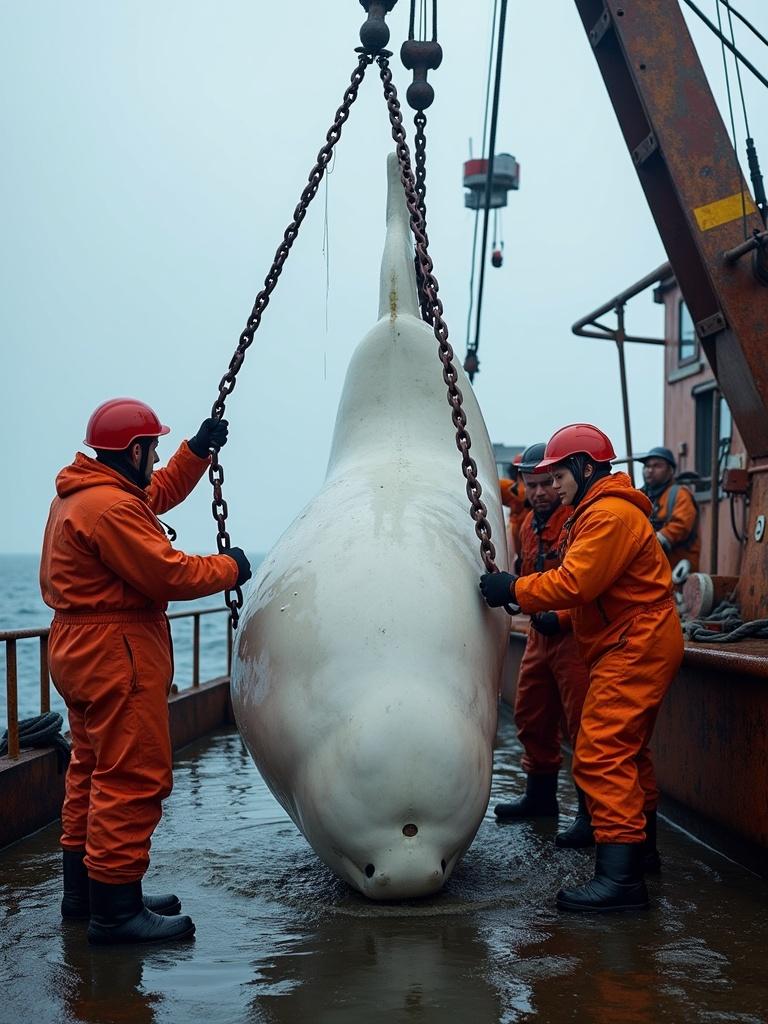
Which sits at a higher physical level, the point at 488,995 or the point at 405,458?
the point at 405,458

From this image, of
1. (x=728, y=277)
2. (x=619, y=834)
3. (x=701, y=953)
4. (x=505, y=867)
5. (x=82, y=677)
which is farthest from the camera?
(x=728, y=277)

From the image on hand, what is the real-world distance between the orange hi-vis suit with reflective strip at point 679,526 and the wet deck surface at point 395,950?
3.97 meters

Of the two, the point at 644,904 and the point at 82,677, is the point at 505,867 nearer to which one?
the point at 644,904

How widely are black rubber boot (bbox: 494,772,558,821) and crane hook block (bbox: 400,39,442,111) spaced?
3803 millimetres

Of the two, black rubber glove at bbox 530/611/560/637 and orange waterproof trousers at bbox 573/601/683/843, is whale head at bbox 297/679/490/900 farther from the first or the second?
black rubber glove at bbox 530/611/560/637

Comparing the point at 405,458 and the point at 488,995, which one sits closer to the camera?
the point at 488,995

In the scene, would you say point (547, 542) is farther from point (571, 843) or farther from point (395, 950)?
point (395, 950)

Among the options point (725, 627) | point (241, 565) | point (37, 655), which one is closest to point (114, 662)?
point (241, 565)

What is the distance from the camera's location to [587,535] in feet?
15.4

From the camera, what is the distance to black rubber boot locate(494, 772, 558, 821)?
6.41m

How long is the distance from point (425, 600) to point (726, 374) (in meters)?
3.42

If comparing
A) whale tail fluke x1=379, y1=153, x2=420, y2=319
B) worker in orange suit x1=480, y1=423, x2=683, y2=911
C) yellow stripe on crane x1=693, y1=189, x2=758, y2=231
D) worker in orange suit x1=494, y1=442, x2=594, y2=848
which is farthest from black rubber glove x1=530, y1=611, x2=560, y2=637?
yellow stripe on crane x1=693, y1=189, x2=758, y2=231

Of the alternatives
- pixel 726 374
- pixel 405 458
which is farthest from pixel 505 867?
pixel 726 374

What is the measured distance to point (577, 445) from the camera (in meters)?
5.12
